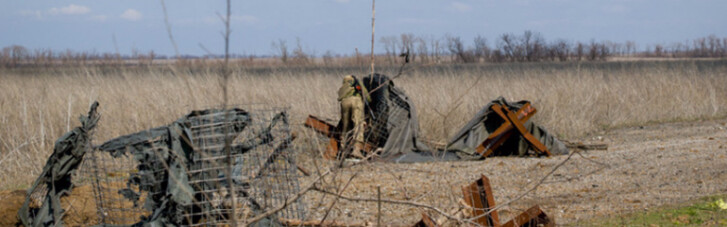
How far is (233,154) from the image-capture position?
4.04 meters

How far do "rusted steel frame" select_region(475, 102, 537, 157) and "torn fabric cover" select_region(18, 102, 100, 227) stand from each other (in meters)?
5.38

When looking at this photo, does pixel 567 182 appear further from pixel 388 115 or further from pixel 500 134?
pixel 388 115

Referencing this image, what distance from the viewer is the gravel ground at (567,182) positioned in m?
5.50

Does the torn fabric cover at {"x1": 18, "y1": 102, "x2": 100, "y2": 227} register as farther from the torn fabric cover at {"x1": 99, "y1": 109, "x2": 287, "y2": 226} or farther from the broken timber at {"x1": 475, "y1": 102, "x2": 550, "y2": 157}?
the broken timber at {"x1": 475, "y1": 102, "x2": 550, "y2": 157}

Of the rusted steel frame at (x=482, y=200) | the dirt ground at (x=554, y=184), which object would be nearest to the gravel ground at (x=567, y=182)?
the dirt ground at (x=554, y=184)

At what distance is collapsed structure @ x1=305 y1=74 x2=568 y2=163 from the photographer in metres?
8.70

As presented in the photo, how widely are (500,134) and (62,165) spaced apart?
18.7 feet

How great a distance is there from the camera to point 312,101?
39.5ft

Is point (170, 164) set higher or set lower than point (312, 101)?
higher

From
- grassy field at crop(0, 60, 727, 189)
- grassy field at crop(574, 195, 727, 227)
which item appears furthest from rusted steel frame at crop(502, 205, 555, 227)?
grassy field at crop(0, 60, 727, 189)

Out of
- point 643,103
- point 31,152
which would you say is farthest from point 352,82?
point 643,103

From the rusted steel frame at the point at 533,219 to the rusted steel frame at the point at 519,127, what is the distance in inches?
176

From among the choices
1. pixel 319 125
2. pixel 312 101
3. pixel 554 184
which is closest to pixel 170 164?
→ pixel 554 184

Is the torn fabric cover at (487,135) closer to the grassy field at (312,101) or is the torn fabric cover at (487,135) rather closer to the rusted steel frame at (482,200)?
the grassy field at (312,101)
